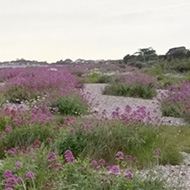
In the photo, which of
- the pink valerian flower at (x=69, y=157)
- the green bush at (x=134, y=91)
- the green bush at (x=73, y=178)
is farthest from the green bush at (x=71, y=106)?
the pink valerian flower at (x=69, y=157)

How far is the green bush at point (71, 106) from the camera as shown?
942cm

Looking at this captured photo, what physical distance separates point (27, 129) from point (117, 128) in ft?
4.81

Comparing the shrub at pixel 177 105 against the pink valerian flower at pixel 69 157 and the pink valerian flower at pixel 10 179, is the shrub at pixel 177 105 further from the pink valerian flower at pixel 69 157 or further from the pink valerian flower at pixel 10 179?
the pink valerian flower at pixel 10 179

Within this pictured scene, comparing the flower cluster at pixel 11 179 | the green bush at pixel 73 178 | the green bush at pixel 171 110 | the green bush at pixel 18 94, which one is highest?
the green bush at pixel 18 94

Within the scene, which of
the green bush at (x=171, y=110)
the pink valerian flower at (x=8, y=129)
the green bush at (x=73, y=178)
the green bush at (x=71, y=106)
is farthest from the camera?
the green bush at (x=171, y=110)

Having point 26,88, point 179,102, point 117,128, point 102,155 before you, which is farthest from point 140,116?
point 26,88

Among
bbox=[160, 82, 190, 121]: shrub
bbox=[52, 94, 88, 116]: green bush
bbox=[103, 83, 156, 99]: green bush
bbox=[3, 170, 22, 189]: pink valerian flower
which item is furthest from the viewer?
bbox=[103, 83, 156, 99]: green bush

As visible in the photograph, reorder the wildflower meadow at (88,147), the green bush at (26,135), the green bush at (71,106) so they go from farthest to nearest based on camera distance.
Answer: the green bush at (71,106)
the green bush at (26,135)
the wildflower meadow at (88,147)

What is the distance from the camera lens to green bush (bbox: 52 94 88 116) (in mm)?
9422

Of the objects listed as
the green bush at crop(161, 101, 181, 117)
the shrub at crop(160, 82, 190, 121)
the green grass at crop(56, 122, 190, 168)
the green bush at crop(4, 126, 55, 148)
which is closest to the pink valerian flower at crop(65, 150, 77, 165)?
the green grass at crop(56, 122, 190, 168)

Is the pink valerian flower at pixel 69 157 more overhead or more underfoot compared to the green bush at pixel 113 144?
more overhead

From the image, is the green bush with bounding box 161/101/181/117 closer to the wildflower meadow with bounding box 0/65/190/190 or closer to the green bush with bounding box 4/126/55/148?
the wildflower meadow with bounding box 0/65/190/190

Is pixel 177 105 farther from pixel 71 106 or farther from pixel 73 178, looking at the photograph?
pixel 73 178

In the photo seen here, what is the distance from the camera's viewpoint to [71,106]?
952 cm
